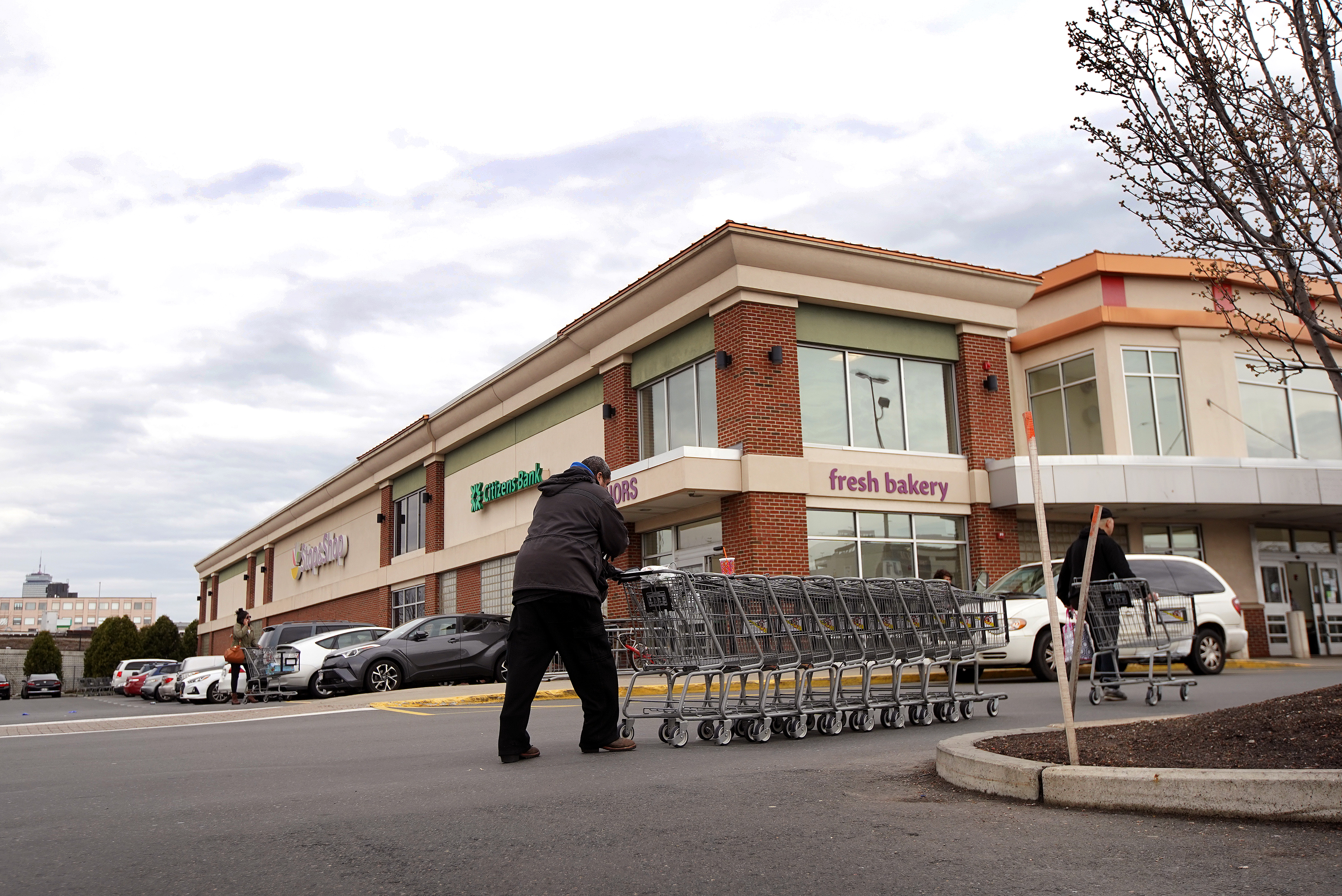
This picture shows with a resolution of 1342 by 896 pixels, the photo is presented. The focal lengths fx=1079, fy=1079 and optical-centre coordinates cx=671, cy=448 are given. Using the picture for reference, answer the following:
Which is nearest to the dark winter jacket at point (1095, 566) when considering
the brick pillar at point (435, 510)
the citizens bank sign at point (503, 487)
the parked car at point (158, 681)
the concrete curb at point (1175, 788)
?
the concrete curb at point (1175, 788)

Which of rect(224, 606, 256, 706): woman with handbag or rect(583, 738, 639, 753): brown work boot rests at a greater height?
rect(224, 606, 256, 706): woman with handbag

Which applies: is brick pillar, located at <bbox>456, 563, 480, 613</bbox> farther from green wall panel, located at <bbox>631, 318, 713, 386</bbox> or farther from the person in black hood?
the person in black hood

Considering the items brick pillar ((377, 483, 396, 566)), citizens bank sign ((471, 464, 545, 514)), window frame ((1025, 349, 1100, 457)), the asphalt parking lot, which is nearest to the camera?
the asphalt parking lot

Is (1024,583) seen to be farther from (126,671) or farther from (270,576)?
(270,576)

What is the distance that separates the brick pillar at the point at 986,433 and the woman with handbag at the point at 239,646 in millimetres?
14043

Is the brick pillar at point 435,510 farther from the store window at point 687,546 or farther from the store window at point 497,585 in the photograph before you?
the store window at point 687,546

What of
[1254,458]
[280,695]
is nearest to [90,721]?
[280,695]

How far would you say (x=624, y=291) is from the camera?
2247 cm

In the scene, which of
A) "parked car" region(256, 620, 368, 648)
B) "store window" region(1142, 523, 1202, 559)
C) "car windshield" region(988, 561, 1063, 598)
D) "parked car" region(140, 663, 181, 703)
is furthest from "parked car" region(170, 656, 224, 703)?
"store window" region(1142, 523, 1202, 559)

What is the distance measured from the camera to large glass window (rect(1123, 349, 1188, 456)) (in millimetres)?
23609

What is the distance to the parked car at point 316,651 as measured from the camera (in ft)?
64.3

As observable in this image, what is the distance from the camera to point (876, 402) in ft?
72.5

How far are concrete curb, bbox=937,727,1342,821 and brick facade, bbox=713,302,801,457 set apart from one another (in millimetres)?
14188

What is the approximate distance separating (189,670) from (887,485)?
1828 centimetres
